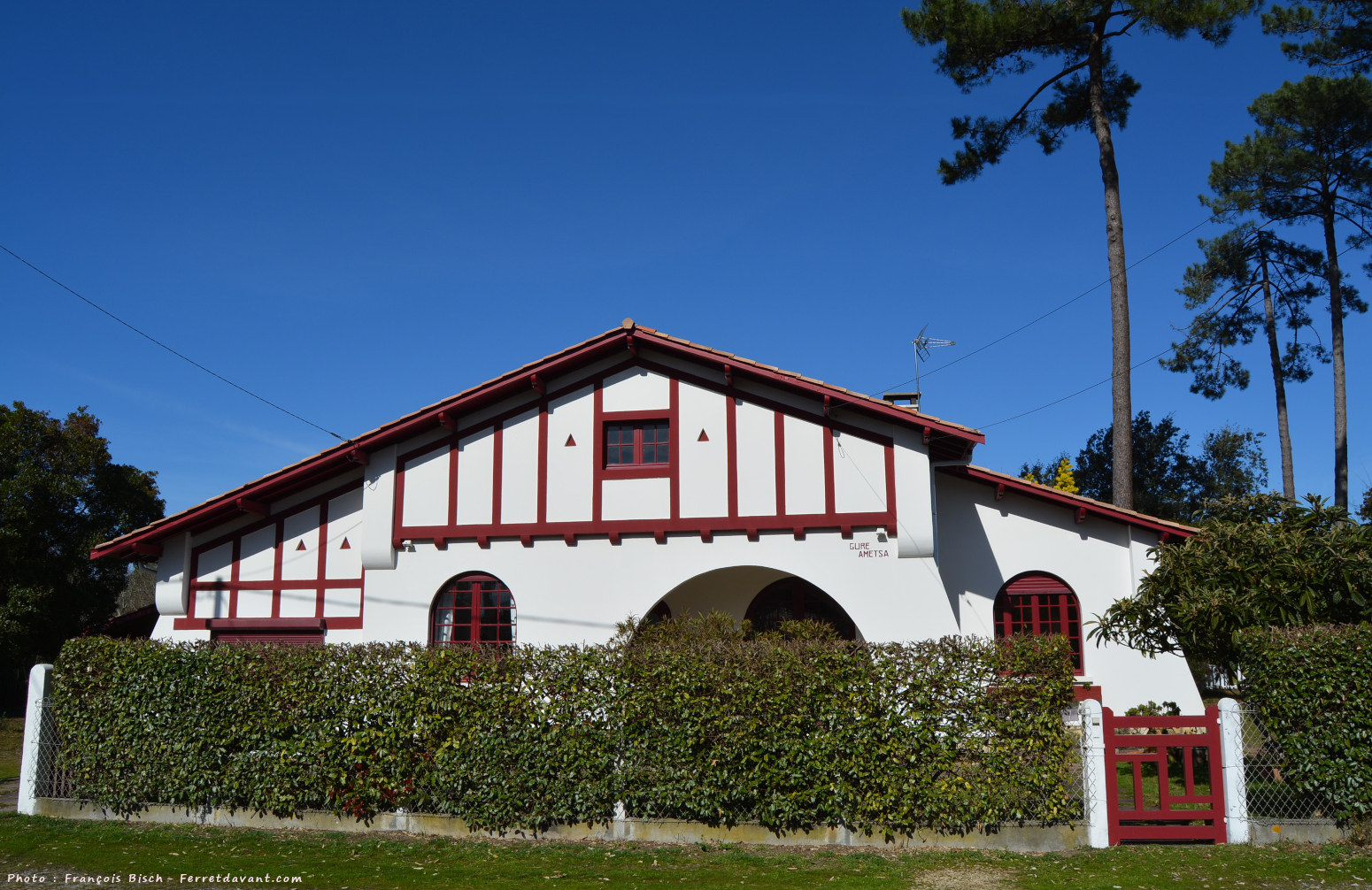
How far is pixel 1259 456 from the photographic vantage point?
135 feet

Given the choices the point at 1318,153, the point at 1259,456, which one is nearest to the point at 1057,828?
the point at 1318,153

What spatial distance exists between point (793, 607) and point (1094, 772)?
7483 millimetres

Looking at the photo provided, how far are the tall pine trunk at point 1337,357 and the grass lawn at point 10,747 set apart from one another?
30.1m

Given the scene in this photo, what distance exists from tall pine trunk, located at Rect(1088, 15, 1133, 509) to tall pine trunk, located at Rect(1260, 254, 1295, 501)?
1135cm

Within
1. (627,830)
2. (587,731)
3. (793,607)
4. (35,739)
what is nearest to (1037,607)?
(793,607)

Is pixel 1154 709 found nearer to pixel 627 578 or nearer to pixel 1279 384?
pixel 627 578

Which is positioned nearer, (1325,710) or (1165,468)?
(1325,710)

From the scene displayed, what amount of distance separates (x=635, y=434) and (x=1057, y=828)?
814 centimetres

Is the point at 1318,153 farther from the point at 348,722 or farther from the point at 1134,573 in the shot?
the point at 348,722

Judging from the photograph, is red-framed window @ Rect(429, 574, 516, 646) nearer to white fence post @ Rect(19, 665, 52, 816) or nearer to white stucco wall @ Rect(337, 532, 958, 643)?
white stucco wall @ Rect(337, 532, 958, 643)

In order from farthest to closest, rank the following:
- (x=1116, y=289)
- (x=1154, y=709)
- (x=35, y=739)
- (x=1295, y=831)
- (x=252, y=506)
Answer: (x=1116, y=289), (x=252, y=506), (x=1154, y=709), (x=35, y=739), (x=1295, y=831)

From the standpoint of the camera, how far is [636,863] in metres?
9.37

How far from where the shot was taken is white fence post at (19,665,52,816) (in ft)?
38.2

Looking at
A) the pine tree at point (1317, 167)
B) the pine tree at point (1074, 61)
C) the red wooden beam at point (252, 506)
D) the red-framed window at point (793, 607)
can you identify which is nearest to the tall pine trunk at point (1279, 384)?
the pine tree at point (1317, 167)
